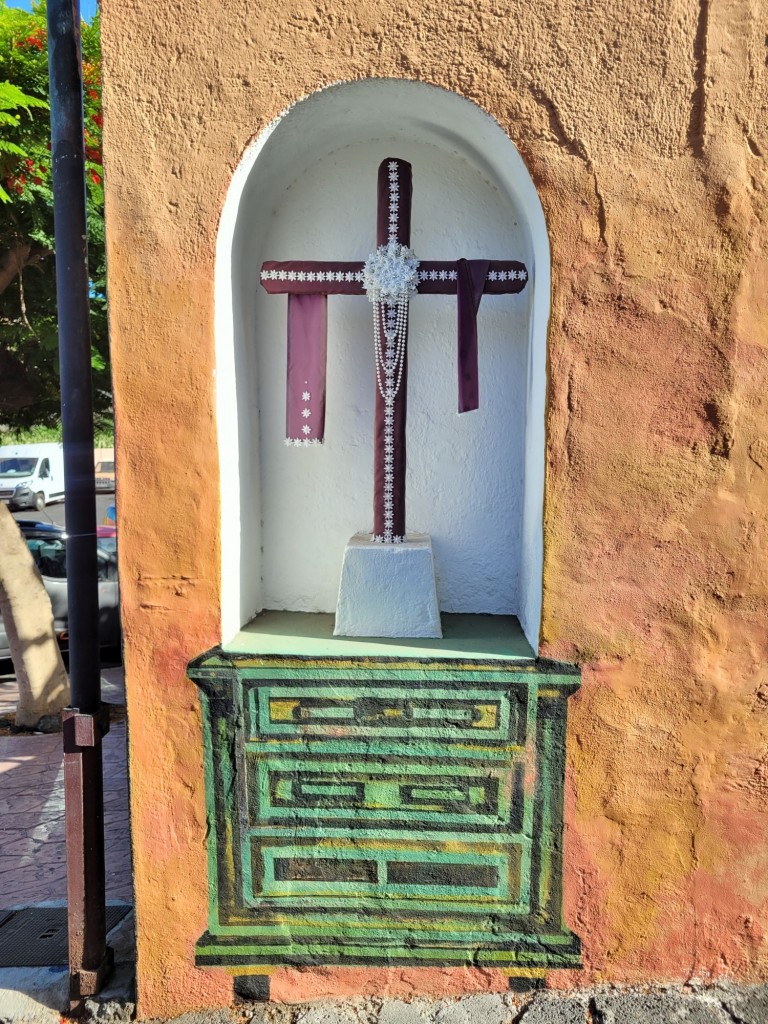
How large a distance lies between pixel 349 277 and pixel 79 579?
154cm

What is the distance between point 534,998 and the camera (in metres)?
2.72

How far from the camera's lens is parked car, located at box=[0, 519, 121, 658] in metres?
6.88

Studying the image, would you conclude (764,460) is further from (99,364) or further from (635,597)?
(99,364)

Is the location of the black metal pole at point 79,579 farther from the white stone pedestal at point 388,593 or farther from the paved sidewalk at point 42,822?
the white stone pedestal at point 388,593

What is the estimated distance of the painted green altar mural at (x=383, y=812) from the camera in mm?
2701

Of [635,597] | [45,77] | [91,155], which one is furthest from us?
[91,155]

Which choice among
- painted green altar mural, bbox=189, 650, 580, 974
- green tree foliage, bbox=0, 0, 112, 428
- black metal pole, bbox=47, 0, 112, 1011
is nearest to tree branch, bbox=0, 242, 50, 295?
green tree foliage, bbox=0, 0, 112, 428

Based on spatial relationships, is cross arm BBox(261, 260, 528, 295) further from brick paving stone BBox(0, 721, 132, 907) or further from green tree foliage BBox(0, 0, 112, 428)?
brick paving stone BBox(0, 721, 132, 907)

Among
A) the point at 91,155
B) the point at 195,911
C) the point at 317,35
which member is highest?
the point at 91,155

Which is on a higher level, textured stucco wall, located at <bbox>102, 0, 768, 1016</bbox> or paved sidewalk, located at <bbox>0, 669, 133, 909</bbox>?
textured stucco wall, located at <bbox>102, 0, 768, 1016</bbox>

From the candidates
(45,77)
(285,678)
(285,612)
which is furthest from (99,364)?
(285,678)

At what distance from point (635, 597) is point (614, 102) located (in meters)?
1.68

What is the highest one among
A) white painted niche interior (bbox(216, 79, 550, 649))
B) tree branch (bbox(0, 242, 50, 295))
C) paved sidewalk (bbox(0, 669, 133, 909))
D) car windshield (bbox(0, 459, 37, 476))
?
tree branch (bbox(0, 242, 50, 295))

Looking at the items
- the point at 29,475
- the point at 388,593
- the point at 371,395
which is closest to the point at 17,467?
the point at 29,475
